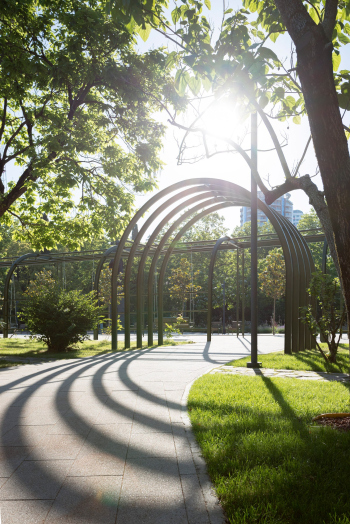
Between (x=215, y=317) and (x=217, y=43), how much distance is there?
37.1 metres

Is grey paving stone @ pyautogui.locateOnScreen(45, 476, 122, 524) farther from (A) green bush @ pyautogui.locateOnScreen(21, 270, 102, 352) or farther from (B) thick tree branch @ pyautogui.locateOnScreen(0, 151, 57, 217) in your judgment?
(B) thick tree branch @ pyautogui.locateOnScreen(0, 151, 57, 217)

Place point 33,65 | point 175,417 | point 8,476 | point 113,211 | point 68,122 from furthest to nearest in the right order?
1. point 113,211
2. point 68,122
3. point 33,65
4. point 175,417
5. point 8,476

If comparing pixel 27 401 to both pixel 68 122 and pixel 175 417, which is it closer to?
pixel 175 417

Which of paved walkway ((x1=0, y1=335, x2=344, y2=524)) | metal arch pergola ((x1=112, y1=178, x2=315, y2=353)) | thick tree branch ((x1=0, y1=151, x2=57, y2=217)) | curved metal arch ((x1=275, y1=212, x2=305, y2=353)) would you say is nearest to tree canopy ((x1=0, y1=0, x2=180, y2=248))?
thick tree branch ((x1=0, y1=151, x2=57, y2=217))

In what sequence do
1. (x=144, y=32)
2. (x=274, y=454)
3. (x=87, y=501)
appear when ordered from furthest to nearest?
(x=144, y=32) < (x=274, y=454) < (x=87, y=501)

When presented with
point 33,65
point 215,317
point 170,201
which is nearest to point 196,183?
point 170,201

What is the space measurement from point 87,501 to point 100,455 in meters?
0.84

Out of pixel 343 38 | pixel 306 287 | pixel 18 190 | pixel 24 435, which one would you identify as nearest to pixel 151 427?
pixel 24 435

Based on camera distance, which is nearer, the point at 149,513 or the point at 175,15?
the point at 149,513

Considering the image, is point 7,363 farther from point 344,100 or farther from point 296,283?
point 344,100

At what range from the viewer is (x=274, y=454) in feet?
11.1

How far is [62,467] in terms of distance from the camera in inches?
131

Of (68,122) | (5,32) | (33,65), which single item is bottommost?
(68,122)

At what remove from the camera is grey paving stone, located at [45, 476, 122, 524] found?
100 inches
